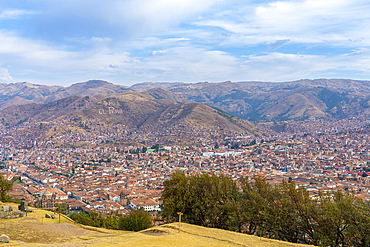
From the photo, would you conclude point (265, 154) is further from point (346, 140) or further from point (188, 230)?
point (188, 230)

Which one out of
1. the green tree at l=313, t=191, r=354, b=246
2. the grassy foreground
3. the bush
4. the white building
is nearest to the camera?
the grassy foreground

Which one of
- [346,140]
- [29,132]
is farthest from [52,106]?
[346,140]

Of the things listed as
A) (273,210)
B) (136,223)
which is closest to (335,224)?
(273,210)

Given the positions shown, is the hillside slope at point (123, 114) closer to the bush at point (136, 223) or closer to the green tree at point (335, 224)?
the bush at point (136, 223)

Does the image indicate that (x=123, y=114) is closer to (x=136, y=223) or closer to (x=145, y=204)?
(x=145, y=204)

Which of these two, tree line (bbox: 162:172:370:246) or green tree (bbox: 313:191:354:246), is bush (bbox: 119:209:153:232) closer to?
tree line (bbox: 162:172:370:246)

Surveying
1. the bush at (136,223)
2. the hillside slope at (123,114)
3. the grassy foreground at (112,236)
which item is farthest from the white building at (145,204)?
the hillside slope at (123,114)

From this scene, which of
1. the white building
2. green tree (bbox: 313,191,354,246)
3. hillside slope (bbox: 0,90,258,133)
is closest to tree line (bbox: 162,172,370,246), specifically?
green tree (bbox: 313,191,354,246)
